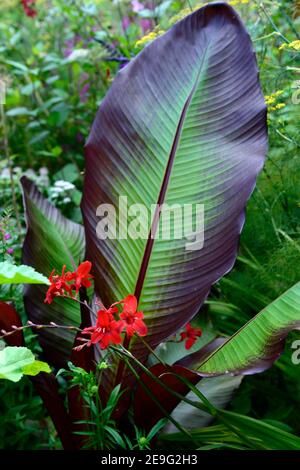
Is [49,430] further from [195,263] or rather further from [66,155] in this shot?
[66,155]

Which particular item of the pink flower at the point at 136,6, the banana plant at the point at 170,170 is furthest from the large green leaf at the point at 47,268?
the pink flower at the point at 136,6

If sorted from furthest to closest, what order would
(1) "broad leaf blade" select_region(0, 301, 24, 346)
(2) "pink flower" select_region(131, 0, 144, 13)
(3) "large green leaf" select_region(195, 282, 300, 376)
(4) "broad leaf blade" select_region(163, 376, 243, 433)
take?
(2) "pink flower" select_region(131, 0, 144, 13), (4) "broad leaf blade" select_region(163, 376, 243, 433), (1) "broad leaf blade" select_region(0, 301, 24, 346), (3) "large green leaf" select_region(195, 282, 300, 376)

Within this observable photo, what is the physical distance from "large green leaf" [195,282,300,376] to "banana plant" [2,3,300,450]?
0.11m

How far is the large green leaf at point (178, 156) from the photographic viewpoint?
1.44 meters

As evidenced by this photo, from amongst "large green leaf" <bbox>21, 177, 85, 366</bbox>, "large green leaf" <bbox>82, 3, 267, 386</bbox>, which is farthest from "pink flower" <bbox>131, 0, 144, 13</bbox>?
"large green leaf" <bbox>21, 177, 85, 366</bbox>

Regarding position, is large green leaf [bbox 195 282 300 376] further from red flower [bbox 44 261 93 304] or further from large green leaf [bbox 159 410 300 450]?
red flower [bbox 44 261 93 304]

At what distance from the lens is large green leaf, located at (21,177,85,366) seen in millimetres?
1607

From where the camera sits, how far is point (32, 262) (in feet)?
5.32

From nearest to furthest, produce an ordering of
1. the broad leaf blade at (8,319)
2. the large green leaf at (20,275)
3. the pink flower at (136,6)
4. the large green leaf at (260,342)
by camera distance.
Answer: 1. the large green leaf at (20,275)
2. the large green leaf at (260,342)
3. the broad leaf blade at (8,319)
4. the pink flower at (136,6)

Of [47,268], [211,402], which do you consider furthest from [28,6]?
[211,402]

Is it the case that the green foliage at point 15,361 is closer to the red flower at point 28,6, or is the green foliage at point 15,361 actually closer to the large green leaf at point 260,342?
the large green leaf at point 260,342

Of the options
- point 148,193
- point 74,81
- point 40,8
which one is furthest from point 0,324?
point 40,8

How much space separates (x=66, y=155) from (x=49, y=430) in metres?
1.43

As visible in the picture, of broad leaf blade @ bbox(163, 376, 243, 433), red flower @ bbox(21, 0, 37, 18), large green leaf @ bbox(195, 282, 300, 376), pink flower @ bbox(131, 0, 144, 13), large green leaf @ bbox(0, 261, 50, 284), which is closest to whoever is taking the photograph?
large green leaf @ bbox(0, 261, 50, 284)
